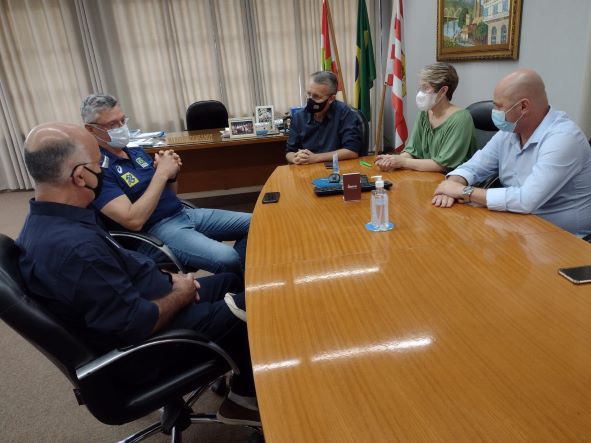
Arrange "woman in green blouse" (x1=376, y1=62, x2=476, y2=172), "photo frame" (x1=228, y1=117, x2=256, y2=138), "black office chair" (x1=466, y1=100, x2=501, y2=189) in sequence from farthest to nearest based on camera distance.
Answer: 1. "photo frame" (x1=228, y1=117, x2=256, y2=138)
2. "black office chair" (x1=466, y1=100, x2=501, y2=189)
3. "woman in green blouse" (x1=376, y1=62, x2=476, y2=172)

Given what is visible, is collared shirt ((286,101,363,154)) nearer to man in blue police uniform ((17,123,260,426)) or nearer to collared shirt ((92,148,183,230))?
collared shirt ((92,148,183,230))

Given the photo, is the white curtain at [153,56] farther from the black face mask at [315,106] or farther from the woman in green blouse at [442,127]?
the woman in green blouse at [442,127]

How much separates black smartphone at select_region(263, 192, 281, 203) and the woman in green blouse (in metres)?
0.67

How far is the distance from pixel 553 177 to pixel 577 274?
564 millimetres

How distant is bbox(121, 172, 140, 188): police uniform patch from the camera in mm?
2037

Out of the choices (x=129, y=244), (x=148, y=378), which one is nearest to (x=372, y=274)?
(x=148, y=378)

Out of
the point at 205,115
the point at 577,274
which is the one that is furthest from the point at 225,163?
the point at 577,274

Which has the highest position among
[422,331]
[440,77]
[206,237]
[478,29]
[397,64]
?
[478,29]

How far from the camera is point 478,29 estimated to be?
3342 mm

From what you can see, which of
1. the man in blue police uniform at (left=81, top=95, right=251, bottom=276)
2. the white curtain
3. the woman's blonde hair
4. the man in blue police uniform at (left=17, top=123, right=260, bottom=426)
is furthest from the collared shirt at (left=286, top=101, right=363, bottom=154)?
the white curtain

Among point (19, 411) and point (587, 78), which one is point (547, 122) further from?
point (19, 411)

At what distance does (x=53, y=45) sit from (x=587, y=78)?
223 inches

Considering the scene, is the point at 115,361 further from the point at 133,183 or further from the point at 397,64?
the point at 397,64

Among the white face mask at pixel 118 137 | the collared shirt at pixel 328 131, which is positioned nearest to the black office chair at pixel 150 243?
the white face mask at pixel 118 137
